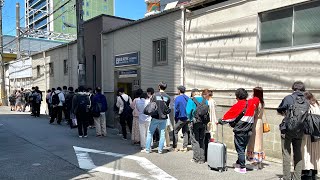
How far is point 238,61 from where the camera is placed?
766cm

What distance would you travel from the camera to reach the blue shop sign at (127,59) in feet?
38.5

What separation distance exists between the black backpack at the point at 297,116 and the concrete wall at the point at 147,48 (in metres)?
5.07

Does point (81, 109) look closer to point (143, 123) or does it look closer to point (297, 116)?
point (143, 123)

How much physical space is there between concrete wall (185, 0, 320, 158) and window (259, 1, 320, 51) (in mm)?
176

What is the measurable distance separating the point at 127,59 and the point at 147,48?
4.83 feet

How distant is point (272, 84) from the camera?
22.4 ft

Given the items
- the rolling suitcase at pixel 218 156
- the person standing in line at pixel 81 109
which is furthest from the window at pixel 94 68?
the rolling suitcase at pixel 218 156

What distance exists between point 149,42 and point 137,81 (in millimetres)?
1732

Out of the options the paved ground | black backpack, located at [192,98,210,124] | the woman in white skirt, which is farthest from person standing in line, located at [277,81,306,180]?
black backpack, located at [192,98,210,124]

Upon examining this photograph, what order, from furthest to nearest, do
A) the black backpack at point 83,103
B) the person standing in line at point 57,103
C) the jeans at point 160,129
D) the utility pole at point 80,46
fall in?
the person standing in line at point 57,103 → the utility pole at point 80,46 → the black backpack at point 83,103 → the jeans at point 160,129

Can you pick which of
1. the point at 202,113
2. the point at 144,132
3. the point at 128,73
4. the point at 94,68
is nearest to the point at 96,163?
the point at 144,132

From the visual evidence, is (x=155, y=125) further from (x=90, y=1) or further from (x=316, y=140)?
(x=90, y=1)

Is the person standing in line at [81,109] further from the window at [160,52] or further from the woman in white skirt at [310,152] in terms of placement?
the woman in white skirt at [310,152]

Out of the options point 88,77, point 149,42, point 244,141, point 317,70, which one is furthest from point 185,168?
point 88,77
